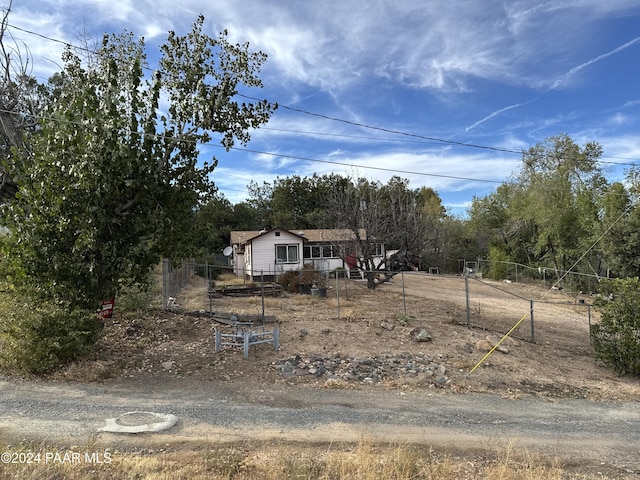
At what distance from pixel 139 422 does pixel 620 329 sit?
10478 mm

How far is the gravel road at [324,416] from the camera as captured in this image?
5.30 meters

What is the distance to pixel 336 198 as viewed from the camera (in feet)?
74.8

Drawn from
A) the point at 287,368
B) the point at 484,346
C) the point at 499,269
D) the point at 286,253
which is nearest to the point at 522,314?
the point at 484,346

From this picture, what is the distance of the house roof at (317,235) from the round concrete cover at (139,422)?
16473mm

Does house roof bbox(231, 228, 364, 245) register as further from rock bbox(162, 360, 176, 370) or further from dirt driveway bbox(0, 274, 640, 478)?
rock bbox(162, 360, 176, 370)

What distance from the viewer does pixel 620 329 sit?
995 cm

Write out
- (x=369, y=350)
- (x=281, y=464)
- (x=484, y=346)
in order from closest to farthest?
(x=281, y=464), (x=369, y=350), (x=484, y=346)

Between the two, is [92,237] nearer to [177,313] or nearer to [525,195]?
[177,313]

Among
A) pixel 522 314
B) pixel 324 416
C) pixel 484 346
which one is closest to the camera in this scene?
pixel 324 416

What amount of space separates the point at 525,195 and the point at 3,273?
36.4 m

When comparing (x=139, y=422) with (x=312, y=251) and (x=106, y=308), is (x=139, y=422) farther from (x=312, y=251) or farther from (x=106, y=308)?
(x=312, y=251)

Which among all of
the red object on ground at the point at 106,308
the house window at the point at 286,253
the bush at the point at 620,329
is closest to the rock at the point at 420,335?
the bush at the point at 620,329

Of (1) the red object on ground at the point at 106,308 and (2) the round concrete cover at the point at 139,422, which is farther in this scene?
(1) the red object on ground at the point at 106,308

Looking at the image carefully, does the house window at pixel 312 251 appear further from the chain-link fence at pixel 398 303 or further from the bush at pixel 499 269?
the bush at pixel 499 269
